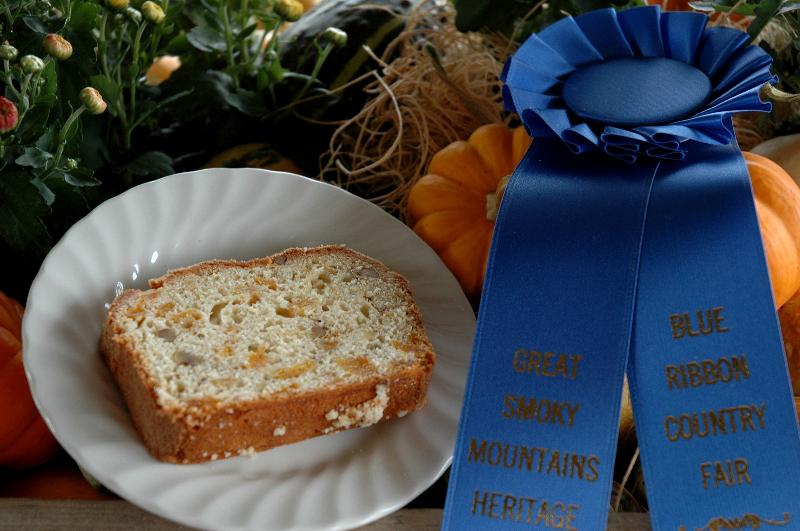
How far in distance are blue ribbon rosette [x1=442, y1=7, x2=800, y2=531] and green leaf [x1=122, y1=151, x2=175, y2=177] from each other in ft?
1.79

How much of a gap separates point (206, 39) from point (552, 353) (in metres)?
0.82

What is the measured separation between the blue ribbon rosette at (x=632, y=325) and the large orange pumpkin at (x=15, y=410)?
57cm

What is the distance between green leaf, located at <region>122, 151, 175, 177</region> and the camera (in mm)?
1288

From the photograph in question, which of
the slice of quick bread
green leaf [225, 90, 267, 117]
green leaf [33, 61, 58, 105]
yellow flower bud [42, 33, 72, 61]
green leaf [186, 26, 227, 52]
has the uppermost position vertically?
yellow flower bud [42, 33, 72, 61]

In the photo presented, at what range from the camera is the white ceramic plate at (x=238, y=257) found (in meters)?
0.90

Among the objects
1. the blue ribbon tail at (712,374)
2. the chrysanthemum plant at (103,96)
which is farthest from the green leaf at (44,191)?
the blue ribbon tail at (712,374)

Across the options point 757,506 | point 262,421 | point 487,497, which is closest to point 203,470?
point 262,421

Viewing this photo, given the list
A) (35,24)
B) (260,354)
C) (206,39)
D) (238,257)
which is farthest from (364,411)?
(206,39)

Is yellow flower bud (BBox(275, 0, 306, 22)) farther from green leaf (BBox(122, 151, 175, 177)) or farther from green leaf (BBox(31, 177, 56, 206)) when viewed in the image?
green leaf (BBox(31, 177, 56, 206))

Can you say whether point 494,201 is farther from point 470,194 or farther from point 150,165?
point 150,165

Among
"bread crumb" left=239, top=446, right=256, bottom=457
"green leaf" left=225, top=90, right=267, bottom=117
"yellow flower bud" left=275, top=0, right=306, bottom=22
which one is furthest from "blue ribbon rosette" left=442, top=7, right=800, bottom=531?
"green leaf" left=225, top=90, right=267, bottom=117

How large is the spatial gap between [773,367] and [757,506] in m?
0.15

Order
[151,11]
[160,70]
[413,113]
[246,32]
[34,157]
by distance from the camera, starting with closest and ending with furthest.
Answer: [34,157]
[151,11]
[246,32]
[413,113]
[160,70]

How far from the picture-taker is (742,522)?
91cm
